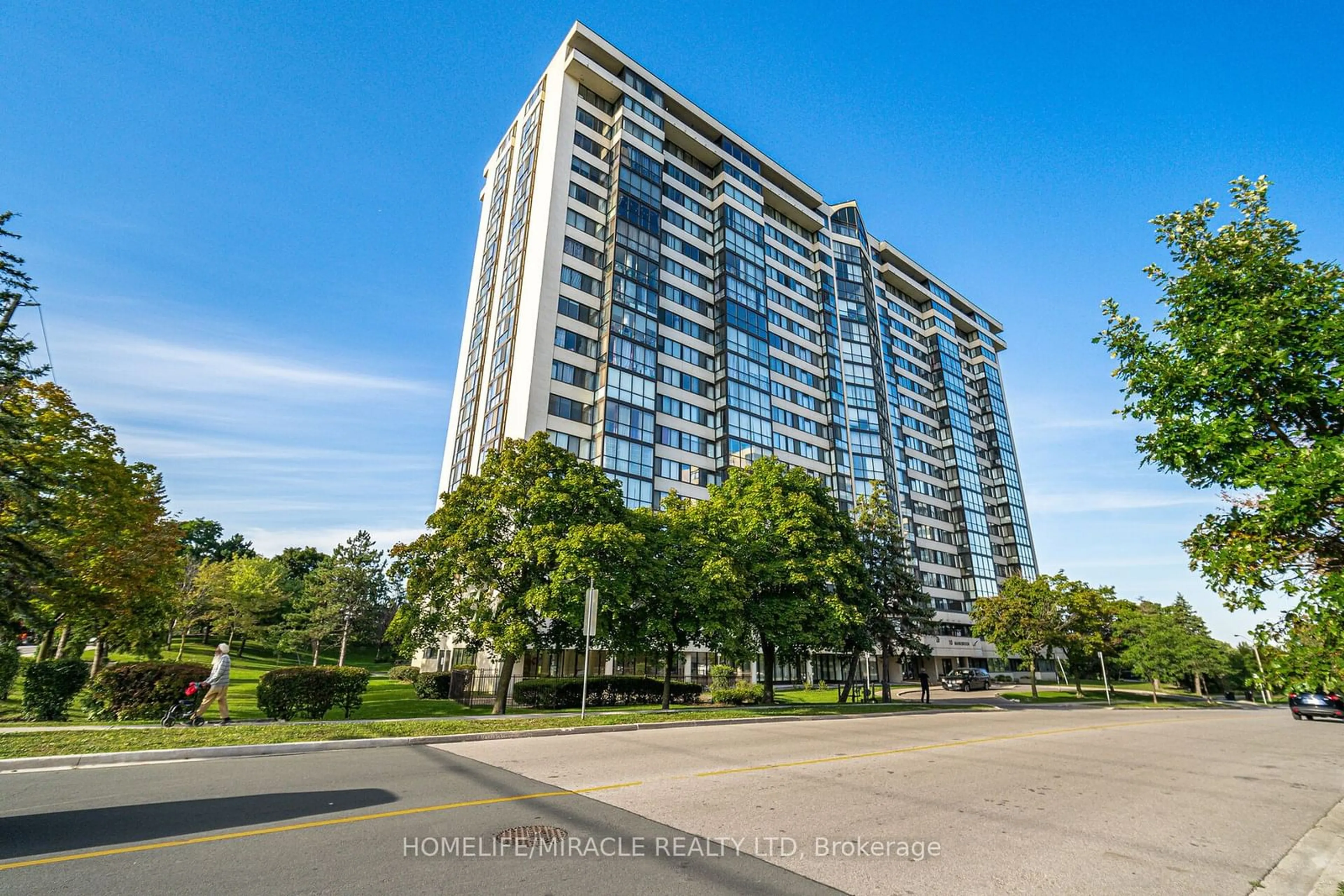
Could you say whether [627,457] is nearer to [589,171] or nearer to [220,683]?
[589,171]

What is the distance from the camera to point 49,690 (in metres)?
14.5

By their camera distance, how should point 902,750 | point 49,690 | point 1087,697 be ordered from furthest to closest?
1. point 1087,697
2. point 49,690
3. point 902,750

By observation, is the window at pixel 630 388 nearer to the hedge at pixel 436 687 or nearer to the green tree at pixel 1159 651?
the hedge at pixel 436 687

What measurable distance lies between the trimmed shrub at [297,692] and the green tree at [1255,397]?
18840 mm

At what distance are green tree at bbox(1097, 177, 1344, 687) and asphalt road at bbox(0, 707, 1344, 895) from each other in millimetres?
3331

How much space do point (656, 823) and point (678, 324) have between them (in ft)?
147

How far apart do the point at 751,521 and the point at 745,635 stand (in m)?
5.43

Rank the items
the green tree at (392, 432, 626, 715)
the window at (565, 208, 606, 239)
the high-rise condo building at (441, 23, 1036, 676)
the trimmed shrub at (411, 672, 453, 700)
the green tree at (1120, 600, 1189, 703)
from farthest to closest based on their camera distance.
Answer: the green tree at (1120, 600, 1189, 703), the window at (565, 208, 606, 239), the high-rise condo building at (441, 23, 1036, 676), the trimmed shrub at (411, 672, 453, 700), the green tree at (392, 432, 626, 715)

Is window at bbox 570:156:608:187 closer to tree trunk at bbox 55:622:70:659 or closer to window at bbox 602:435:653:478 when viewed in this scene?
window at bbox 602:435:653:478

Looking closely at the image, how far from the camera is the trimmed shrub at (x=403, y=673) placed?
1416 inches

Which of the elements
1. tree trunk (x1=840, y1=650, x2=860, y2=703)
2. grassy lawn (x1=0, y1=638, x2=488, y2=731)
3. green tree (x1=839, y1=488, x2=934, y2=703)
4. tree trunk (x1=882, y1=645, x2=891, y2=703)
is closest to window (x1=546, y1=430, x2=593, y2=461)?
grassy lawn (x1=0, y1=638, x2=488, y2=731)

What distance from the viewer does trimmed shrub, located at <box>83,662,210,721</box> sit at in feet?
47.9

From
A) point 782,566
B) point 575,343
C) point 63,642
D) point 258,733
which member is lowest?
point 258,733

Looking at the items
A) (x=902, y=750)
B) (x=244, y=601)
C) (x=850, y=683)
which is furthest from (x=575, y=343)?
(x=244, y=601)
